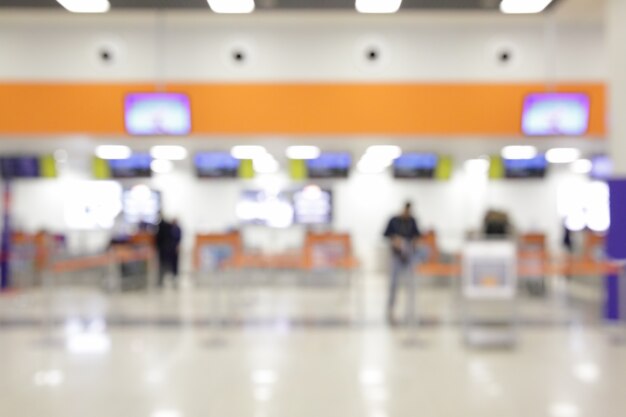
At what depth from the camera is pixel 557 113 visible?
344 inches

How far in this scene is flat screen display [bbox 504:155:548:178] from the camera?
14.7m

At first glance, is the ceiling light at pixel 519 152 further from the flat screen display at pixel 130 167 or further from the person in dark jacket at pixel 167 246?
the flat screen display at pixel 130 167

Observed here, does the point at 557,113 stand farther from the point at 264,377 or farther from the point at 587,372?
the point at 264,377

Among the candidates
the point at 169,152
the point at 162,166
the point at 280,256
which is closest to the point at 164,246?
the point at 169,152

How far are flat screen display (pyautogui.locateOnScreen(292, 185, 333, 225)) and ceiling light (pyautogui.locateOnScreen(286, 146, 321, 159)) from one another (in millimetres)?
2434

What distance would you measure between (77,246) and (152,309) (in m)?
7.08

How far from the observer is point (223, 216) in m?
16.3

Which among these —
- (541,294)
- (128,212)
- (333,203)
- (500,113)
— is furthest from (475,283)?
(128,212)

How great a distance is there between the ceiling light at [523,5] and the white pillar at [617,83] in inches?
179

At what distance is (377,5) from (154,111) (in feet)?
18.7

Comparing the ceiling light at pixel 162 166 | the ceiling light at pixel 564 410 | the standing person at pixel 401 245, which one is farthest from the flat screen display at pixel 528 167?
the ceiling light at pixel 564 410

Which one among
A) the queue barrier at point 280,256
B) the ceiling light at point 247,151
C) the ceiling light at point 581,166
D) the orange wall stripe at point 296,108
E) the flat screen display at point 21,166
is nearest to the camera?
the orange wall stripe at point 296,108

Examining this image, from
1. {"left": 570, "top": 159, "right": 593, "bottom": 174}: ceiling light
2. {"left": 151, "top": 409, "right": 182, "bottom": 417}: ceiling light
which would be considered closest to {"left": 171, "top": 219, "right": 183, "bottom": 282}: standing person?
{"left": 151, "top": 409, "right": 182, "bottom": 417}: ceiling light

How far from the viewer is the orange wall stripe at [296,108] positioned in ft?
29.7
